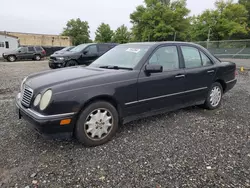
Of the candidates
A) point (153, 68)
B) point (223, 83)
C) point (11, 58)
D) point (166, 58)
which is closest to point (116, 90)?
point (153, 68)

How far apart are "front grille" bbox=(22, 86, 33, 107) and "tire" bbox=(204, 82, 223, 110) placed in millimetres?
3525

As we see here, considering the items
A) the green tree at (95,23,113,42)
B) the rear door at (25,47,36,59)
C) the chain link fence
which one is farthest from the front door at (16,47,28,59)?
the green tree at (95,23,113,42)

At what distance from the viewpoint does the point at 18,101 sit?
3066 mm

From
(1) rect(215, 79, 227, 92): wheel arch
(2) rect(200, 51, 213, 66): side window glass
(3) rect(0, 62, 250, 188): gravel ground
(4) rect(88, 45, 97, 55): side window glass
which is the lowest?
(3) rect(0, 62, 250, 188): gravel ground

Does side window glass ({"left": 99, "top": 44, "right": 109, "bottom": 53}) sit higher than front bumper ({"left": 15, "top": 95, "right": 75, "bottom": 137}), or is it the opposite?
side window glass ({"left": 99, "top": 44, "right": 109, "bottom": 53})

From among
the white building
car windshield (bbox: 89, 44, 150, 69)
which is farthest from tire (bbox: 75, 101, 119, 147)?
the white building

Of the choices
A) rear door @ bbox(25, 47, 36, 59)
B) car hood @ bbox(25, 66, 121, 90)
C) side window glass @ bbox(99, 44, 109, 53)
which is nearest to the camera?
car hood @ bbox(25, 66, 121, 90)

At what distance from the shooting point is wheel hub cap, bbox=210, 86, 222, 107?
443 centimetres

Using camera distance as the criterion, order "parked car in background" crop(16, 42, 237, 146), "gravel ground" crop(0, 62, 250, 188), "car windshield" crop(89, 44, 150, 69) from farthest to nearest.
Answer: "car windshield" crop(89, 44, 150, 69)
"parked car in background" crop(16, 42, 237, 146)
"gravel ground" crop(0, 62, 250, 188)

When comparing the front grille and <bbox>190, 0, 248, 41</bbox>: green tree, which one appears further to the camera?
<bbox>190, 0, 248, 41</bbox>: green tree

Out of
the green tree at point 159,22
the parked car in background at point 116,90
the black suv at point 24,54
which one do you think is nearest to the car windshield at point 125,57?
the parked car in background at point 116,90

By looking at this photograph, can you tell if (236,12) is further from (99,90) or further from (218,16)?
(99,90)

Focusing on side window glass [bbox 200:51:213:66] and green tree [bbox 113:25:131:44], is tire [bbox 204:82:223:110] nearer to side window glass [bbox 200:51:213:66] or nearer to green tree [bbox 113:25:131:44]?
side window glass [bbox 200:51:213:66]

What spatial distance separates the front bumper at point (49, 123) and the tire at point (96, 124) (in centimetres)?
13
